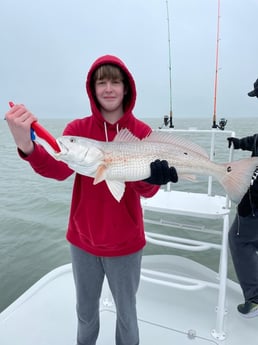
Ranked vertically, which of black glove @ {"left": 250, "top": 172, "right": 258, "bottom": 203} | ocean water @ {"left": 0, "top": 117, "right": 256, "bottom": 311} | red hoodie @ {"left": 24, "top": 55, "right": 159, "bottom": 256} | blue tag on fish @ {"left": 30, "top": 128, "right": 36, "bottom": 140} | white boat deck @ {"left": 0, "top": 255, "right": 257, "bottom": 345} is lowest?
ocean water @ {"left": 0, "top": 117, "right": 256, "bottom": 311}

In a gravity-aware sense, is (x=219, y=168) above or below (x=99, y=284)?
above

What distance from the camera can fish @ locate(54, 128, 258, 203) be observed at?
168 cm

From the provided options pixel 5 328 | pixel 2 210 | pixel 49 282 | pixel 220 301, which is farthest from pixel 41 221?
pixel 220 301

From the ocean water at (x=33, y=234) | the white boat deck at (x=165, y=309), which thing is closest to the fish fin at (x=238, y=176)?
the ocean water at (x=33, y=234)

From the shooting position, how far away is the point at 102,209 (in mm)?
1910

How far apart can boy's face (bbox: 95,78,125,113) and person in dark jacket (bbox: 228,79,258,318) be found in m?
1.54

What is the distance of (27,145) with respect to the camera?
1610 millimetres

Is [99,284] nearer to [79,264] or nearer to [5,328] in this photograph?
[79,264]

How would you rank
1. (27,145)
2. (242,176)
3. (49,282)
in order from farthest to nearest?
(49,282), (242,176), (27,145)

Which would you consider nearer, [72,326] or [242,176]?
[242,176]

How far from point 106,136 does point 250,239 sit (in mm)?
1793

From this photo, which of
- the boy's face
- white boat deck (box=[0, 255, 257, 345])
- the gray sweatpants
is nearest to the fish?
the boy's face

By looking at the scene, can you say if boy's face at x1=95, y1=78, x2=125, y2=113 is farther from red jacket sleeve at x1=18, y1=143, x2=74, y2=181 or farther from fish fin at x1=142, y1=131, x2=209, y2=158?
red jacket sleeve at x1=18, y1=143, x2=74, y2=181

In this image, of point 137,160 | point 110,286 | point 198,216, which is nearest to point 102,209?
point 137,160
